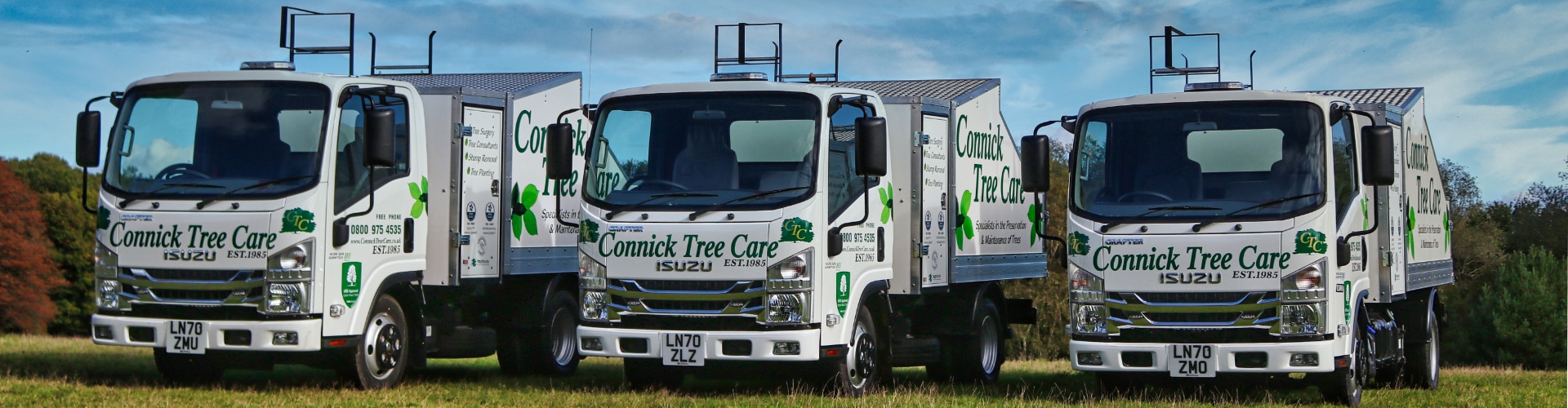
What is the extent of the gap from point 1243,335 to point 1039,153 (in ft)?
7.03

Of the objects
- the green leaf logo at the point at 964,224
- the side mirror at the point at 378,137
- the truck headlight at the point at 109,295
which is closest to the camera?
the side mirror at the point at 378,137

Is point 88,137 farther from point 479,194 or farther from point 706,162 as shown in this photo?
point 706,162

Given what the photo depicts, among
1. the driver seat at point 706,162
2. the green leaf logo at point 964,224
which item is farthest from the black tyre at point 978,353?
the driver seat at point 706,162

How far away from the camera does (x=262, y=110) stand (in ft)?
41.7

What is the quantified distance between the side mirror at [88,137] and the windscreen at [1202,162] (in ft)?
26.3

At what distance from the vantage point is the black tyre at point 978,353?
15664 millimetres

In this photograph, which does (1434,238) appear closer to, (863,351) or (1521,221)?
(863,351)

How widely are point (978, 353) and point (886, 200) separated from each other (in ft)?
9.74

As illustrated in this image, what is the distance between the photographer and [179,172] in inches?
501

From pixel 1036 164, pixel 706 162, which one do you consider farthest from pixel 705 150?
pixel 1036 164

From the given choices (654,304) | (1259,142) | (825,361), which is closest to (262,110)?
(654,304)

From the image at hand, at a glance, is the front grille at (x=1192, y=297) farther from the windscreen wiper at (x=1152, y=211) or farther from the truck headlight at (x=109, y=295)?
the truck headlight at (x=109, y=295)

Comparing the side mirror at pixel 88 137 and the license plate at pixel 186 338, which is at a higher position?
the side mirror at pixel 88 137

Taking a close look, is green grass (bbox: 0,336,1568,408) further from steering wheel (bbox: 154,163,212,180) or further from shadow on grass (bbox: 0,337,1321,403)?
steering wheel (bbox: 154,163,212,180)
